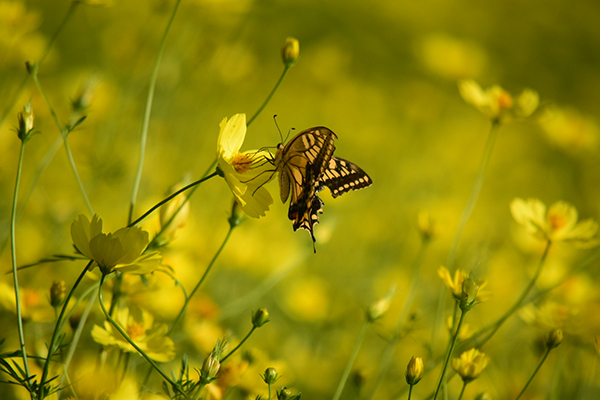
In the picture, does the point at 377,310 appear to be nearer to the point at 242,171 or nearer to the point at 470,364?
the point at 470,364

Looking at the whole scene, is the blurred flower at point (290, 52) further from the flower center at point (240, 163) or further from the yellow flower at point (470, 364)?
the yellow flower at point (470, 364)

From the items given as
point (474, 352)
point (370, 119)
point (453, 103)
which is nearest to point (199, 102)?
point (370, 119)

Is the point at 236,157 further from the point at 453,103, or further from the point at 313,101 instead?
the point at 453,103

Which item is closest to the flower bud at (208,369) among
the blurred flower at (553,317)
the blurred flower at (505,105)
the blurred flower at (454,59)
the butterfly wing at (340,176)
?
the butterfly wing at (340,176)

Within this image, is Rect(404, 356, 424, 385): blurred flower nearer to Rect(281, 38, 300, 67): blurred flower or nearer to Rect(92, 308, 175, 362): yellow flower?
Rect(92, 308, 175, 362): yellow flower

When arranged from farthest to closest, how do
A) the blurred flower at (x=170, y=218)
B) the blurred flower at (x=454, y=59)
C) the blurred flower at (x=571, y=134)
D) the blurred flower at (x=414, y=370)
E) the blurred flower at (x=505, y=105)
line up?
the blurred flower at (x=454, y=59) < the blurred flower at (x=571, y=134) < the blurred flower at (x=505, y=105) < the blurred flower at (x=170, y=218) < the blurred flower at (x=414, y=370)

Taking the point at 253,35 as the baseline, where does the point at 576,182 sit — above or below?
below

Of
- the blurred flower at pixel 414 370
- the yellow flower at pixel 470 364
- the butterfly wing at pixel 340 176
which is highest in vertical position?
the butterfly wing at pixel 340 176

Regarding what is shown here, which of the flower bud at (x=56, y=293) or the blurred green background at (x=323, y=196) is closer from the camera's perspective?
the flower bud at (x=56, y=293)
